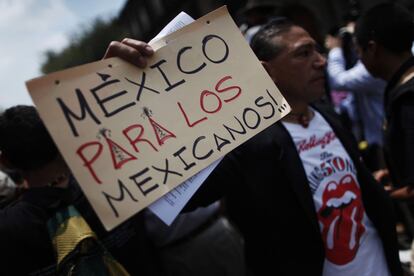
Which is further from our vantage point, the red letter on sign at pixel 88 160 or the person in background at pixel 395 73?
the person in background at pixel 395 73

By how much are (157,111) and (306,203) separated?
0.75 meters

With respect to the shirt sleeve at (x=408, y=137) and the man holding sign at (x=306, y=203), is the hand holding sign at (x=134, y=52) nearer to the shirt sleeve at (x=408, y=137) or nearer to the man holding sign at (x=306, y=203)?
the man holding sign at (x=306, y=203)

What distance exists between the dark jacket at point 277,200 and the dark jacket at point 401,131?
0.93 ft

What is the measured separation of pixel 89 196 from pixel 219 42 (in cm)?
59

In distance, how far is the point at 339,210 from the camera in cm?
170

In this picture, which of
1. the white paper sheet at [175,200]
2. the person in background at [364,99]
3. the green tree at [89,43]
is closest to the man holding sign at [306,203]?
the white paper sheet at [175,200]

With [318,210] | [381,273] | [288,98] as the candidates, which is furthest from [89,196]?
[381,273]

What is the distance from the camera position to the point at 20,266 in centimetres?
138

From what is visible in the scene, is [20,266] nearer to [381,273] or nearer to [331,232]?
[331,232]

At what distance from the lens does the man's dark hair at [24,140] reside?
1485 millimetres

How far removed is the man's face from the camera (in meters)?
1.87

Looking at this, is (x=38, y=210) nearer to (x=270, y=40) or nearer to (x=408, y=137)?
(x=270, y=40)

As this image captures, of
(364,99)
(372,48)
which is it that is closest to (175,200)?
(372,48)

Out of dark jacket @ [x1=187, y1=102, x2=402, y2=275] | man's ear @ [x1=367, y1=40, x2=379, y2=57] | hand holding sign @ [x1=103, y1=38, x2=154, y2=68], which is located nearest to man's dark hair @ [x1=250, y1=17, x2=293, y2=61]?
dark jacket @ [x1=187, y1=102, x2=402, y2=275]
